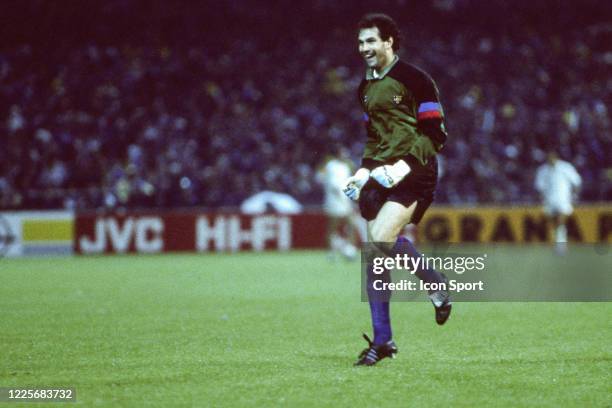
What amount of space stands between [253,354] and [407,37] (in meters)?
25.6

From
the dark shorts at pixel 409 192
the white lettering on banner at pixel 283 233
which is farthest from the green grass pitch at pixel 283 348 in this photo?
the white lettering on banner at pixel 283 233

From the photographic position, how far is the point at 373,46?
6734 mm

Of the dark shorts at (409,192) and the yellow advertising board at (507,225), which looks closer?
the dark shorts at (409,192)

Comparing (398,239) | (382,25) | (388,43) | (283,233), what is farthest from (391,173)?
(283,233)

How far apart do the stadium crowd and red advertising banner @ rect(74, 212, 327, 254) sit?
1.62ft

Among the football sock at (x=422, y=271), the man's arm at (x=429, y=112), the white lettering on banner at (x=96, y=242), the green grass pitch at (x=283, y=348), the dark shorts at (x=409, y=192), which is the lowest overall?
the green grass pitch at (x=283, y=348)

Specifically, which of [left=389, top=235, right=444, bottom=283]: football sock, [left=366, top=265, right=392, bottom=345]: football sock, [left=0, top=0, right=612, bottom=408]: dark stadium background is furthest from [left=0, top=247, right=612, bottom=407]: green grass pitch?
[left=389, top=235, right=444, bottom=283]: football sock

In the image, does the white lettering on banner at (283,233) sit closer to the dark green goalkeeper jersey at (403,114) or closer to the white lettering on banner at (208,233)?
the white lettering on banner at (208,233)

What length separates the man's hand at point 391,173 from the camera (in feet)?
21.8

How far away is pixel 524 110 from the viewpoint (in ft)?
94.2

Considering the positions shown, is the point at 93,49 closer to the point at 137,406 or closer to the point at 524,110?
the point at 524,110

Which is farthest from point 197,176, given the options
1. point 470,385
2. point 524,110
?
point 470,385

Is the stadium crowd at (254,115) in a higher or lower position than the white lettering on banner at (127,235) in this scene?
higher

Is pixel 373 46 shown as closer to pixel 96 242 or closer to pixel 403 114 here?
pixel 403 114
